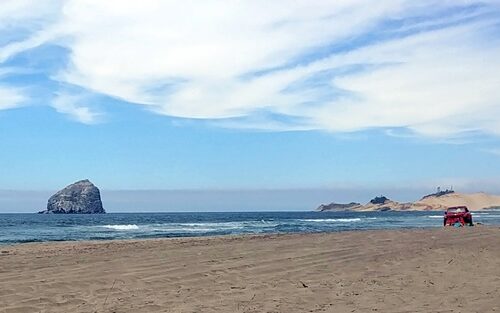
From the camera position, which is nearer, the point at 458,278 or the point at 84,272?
the point at 458,278

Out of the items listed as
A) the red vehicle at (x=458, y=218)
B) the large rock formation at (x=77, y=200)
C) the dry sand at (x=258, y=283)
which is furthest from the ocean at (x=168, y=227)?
the large rock formation at (x=77, y=200)

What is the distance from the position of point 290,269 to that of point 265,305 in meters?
4.09

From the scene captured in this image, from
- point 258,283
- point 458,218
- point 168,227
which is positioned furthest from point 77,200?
point 258,283

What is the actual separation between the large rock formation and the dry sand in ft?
546

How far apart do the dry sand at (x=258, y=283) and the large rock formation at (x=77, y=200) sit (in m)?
167

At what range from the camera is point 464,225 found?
3834 cm

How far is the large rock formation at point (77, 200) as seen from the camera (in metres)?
176

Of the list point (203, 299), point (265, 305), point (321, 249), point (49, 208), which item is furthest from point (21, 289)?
point (49, 208)

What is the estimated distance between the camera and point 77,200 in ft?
584

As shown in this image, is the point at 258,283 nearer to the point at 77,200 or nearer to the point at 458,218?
the point at 458,218

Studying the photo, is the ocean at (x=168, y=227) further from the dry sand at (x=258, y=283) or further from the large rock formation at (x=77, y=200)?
the large rock formation at (x=77, y=200)

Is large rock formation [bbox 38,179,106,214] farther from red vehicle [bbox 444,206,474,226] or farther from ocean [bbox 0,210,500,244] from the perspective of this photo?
red vehicle [bbox 444,206,474,226]

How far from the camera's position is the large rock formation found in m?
176

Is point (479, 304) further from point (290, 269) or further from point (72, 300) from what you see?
point (72, 300)
